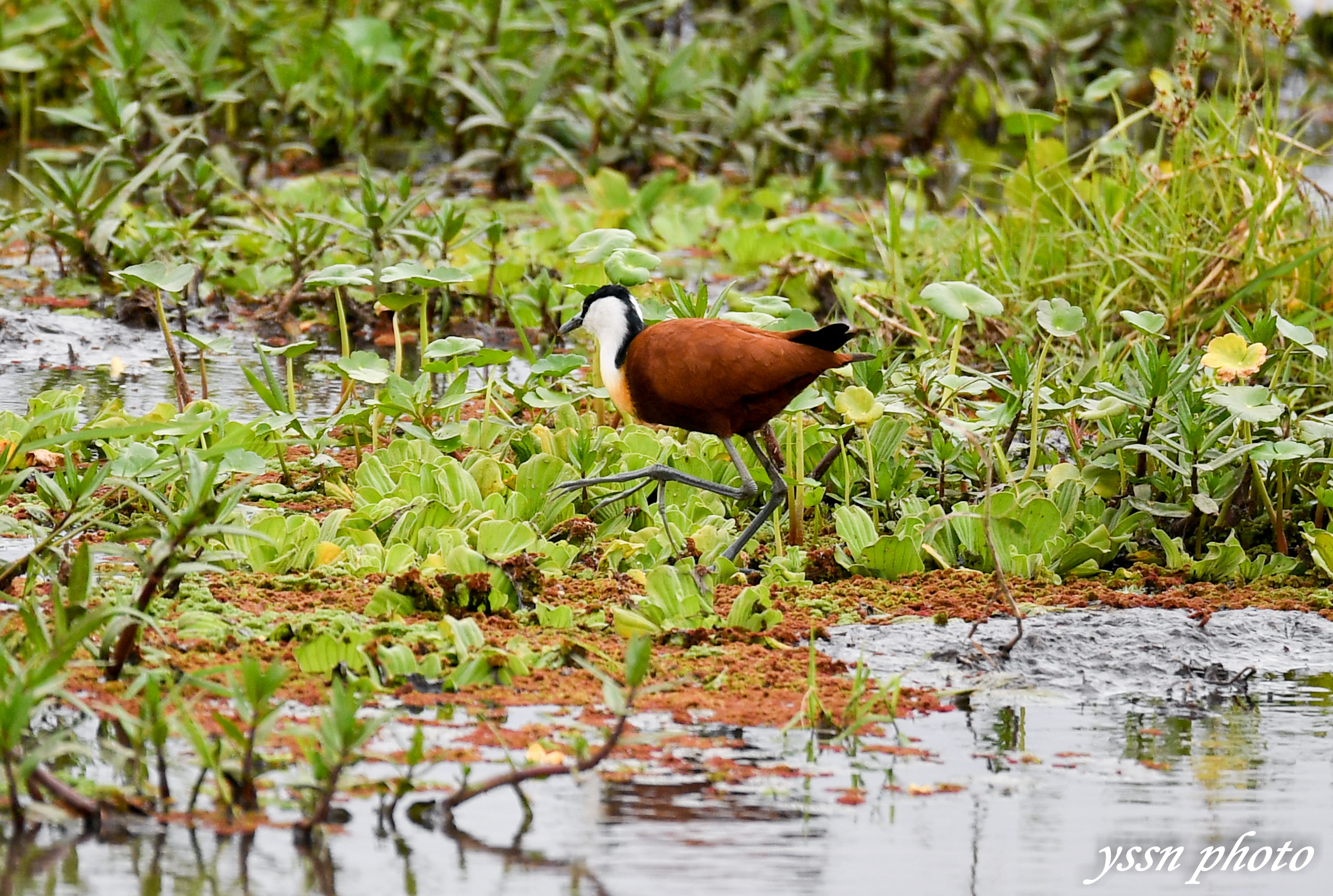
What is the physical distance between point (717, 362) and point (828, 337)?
25 centimetres

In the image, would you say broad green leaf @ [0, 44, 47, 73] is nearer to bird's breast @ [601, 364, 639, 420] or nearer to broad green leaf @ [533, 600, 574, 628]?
bird's breast @ [601, 364, 639, 420]

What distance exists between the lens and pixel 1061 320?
4438 millimetres

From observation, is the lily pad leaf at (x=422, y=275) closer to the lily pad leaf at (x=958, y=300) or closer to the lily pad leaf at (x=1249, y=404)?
the lily pad leaf at (x=958, y=300)

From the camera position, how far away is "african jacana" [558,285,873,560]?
155 inches

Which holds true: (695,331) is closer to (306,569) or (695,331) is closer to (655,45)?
(306,569)

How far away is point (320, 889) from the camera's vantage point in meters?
2.47

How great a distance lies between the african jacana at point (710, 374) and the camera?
393cm

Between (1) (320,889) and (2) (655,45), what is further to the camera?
(2) (655,45)

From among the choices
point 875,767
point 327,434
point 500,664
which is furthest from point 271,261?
point 875,767

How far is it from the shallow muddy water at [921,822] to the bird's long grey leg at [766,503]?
0.62m

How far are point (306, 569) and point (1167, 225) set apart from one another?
3.35m

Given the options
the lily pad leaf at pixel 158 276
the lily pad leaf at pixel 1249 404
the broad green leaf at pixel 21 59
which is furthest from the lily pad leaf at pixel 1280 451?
the broad green leaf at pixel 21 59

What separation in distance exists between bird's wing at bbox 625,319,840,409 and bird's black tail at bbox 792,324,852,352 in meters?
0.01

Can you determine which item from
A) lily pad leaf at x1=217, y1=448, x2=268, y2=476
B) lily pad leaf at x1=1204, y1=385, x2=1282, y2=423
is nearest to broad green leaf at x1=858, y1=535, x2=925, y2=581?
lily pad leaf at x1=1204, y1=385, x2=1282, y2=423
